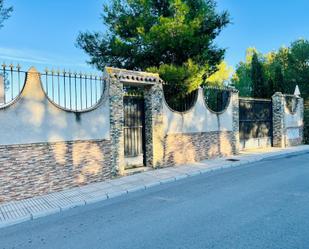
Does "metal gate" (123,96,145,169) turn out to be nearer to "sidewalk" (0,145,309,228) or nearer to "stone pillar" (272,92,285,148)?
"sidewalk" (0,145,309,228)

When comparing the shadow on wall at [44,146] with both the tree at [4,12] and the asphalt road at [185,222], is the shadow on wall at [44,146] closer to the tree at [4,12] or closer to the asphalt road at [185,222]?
the asphalt road at [185,222]

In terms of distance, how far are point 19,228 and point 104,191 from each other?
8.97 feet

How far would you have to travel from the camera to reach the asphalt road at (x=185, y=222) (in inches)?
177

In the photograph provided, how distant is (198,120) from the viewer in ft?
43.5

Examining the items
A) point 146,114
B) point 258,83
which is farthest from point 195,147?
point 258,83

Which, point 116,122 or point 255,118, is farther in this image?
point 255,118

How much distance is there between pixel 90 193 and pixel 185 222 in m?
3.43

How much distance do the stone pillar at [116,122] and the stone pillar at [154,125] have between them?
1479mm

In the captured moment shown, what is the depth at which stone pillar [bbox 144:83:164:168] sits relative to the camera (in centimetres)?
1121

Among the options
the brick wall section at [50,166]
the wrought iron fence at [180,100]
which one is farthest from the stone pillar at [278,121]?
the brick wall section at [50,166]

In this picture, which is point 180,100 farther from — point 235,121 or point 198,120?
point 235,121

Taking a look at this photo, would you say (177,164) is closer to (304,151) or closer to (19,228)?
(19,228)

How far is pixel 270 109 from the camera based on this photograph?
19.2m

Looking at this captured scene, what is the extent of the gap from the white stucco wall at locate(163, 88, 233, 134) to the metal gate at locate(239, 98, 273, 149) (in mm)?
1865
